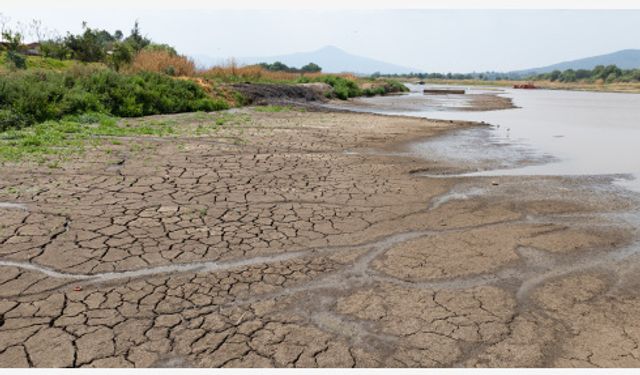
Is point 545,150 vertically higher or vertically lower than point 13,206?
lower

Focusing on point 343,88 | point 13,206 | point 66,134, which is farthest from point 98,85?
point 343,88

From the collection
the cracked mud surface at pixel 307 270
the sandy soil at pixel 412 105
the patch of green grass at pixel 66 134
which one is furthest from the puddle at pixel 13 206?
the sandy soil at pixel 412 105

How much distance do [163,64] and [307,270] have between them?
69.8ft

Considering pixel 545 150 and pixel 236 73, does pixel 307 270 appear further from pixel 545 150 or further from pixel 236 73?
pixel 236 73

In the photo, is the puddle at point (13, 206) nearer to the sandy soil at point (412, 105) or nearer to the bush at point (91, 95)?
the bush at point (91, 95)

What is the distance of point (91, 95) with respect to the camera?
14500mm

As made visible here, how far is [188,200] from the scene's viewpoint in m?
6.27

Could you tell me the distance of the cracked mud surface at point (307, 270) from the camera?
3.05 m

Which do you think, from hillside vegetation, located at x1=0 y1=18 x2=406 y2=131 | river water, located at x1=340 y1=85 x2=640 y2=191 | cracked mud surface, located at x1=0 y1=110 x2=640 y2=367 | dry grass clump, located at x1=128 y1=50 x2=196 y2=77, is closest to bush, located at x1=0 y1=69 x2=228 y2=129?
hillside vegetation, located at x1=0 y1=18 x2=406 y2=131

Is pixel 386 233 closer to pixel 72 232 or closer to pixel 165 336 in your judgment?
pixel 165 336

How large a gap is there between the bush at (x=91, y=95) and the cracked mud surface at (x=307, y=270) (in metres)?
5.83

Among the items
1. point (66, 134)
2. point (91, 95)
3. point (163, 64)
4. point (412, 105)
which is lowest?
point (412, 105)

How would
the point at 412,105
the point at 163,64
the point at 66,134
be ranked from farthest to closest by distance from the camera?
the point at 412,105 → the point at 163,64 → the point at 66,134

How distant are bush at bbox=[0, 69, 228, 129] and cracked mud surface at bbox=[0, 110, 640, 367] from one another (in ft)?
19.1
